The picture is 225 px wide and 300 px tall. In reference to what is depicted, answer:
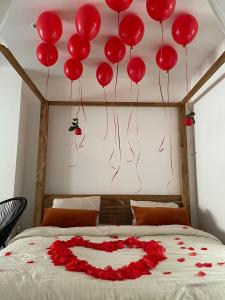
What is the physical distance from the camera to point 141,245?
187cm

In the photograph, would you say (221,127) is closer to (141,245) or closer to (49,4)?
(141,245)

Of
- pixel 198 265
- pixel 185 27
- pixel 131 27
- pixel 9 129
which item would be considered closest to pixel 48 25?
pixel 131 27

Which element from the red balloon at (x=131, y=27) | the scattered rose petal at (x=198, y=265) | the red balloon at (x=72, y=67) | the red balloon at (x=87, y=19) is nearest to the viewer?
the scattered rose petal at (x=198, y=265)

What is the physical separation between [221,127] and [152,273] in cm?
168

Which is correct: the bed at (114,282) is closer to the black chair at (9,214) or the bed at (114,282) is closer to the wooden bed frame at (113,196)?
the black chair at (9,214)

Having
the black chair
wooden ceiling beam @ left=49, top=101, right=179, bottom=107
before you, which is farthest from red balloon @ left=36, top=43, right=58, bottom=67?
the black chair

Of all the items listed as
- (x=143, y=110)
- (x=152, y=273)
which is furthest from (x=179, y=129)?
(x=152, y=273)

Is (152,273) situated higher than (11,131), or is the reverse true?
(11,131)

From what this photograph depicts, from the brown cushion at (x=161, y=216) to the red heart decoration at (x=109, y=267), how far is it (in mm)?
684

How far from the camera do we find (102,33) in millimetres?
2264

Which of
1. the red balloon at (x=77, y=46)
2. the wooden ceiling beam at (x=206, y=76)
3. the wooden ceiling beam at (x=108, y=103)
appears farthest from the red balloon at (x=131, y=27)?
the wooden ceiling beam at (x=108, y=103)

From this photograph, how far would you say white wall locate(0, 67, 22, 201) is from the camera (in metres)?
2.83

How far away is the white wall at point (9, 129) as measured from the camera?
9.28 feet

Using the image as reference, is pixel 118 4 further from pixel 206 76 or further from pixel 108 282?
pixel 108 282
